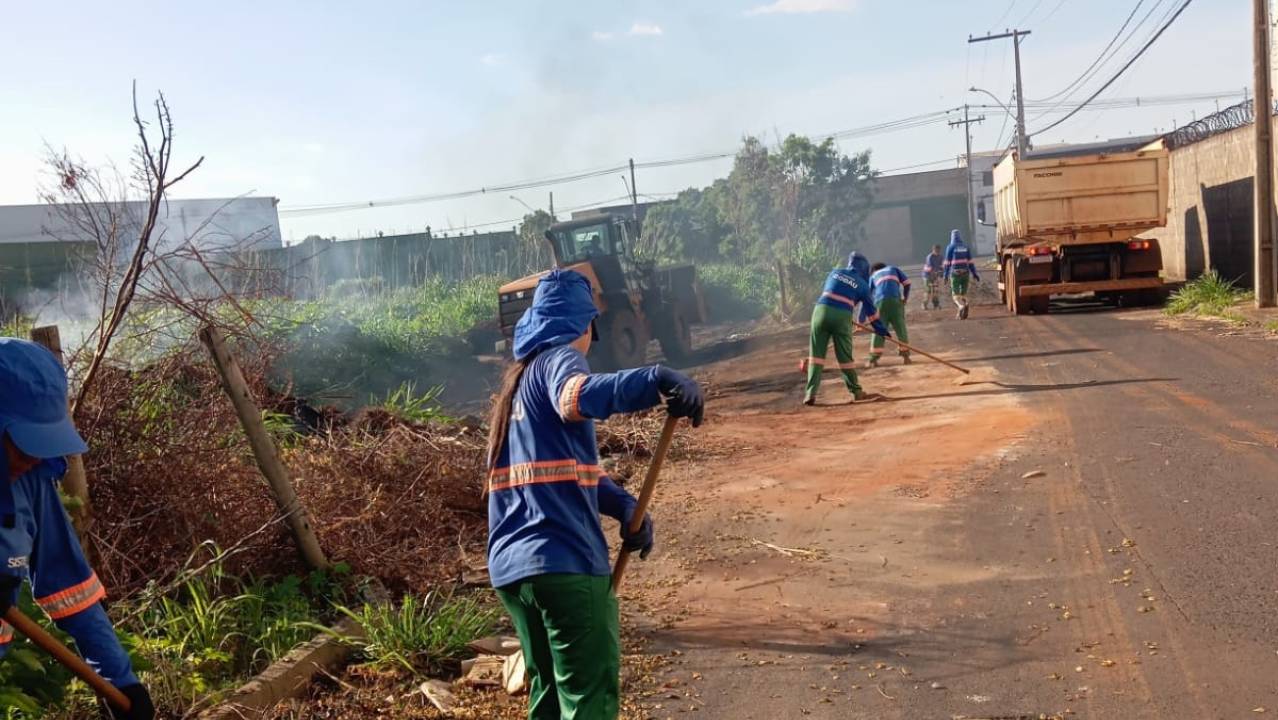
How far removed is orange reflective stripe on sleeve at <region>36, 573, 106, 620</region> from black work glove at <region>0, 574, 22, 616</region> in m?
0.13

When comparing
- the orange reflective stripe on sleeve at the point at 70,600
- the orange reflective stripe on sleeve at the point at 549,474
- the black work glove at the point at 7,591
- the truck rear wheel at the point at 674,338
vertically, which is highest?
the orange reflective stripe on sleeve at the point at 549,474

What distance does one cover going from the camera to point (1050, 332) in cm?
1670

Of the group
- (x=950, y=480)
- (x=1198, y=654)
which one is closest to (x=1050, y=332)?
(x=950, y=480)

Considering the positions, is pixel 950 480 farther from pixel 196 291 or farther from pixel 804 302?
pixel 804 302

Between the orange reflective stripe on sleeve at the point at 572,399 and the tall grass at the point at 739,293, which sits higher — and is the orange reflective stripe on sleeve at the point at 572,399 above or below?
above

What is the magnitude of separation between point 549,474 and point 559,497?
0.25 feet

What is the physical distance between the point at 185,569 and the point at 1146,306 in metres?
18.2

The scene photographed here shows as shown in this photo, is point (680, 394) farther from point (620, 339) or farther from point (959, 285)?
point (959, 285)

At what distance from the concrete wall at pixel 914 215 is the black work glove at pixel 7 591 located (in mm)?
61321

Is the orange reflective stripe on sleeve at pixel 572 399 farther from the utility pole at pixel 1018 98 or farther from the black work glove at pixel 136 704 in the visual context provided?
the utility pole at pixel 1018 98

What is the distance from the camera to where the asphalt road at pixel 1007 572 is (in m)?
4.30

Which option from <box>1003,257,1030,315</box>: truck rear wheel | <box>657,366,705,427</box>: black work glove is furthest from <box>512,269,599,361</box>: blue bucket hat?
<box>1003,257,1030,315</box>: truck rear wheel

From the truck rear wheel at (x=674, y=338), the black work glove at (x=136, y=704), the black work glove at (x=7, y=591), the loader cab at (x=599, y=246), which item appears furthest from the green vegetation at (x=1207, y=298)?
the black work glove at (x=7, y=591)

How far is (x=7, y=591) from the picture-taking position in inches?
112
